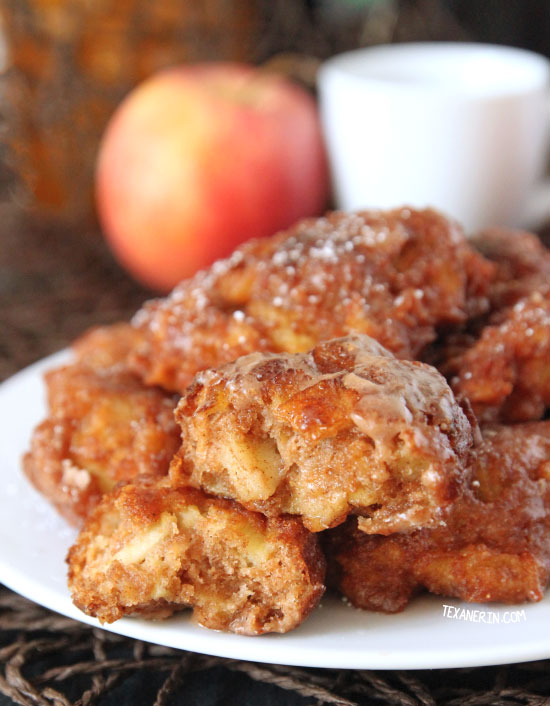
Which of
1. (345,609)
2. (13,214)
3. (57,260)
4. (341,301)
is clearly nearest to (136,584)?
(345,609)

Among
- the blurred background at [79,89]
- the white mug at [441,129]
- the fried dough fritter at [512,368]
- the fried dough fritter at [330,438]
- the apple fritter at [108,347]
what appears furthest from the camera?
the blurred background at [79,89]

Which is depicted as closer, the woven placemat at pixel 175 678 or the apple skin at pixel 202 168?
the woven placemat at pixel 175 678

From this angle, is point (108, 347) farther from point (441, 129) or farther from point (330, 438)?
point (441, 129)

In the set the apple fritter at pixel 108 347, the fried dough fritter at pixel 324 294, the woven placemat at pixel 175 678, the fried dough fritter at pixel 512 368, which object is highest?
the fried dough fritter at pixel 324 294

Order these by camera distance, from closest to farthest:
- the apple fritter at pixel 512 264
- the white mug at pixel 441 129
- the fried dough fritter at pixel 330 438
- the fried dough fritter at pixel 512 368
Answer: the fried dough fritter at pixel 330 438 → the fried dough fritter at pixel 512 368 → the apple fritter at pixel 512 264 → the white mug at pixel 441 129

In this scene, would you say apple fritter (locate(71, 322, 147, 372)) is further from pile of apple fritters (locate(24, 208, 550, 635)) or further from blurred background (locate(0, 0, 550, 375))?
blurred background (locate(0, 0, 550, 375))

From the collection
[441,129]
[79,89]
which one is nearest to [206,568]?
[441,129]

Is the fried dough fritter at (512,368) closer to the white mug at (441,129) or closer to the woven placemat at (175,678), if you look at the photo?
the woven placemat at (175,678)

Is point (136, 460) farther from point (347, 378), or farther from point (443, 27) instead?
point (443, 27)

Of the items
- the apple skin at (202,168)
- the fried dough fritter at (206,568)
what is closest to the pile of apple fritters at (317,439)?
the fried dough fritter at (206,568)

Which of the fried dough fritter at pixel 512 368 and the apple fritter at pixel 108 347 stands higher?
the fried dough fritter at pixel 512 368
